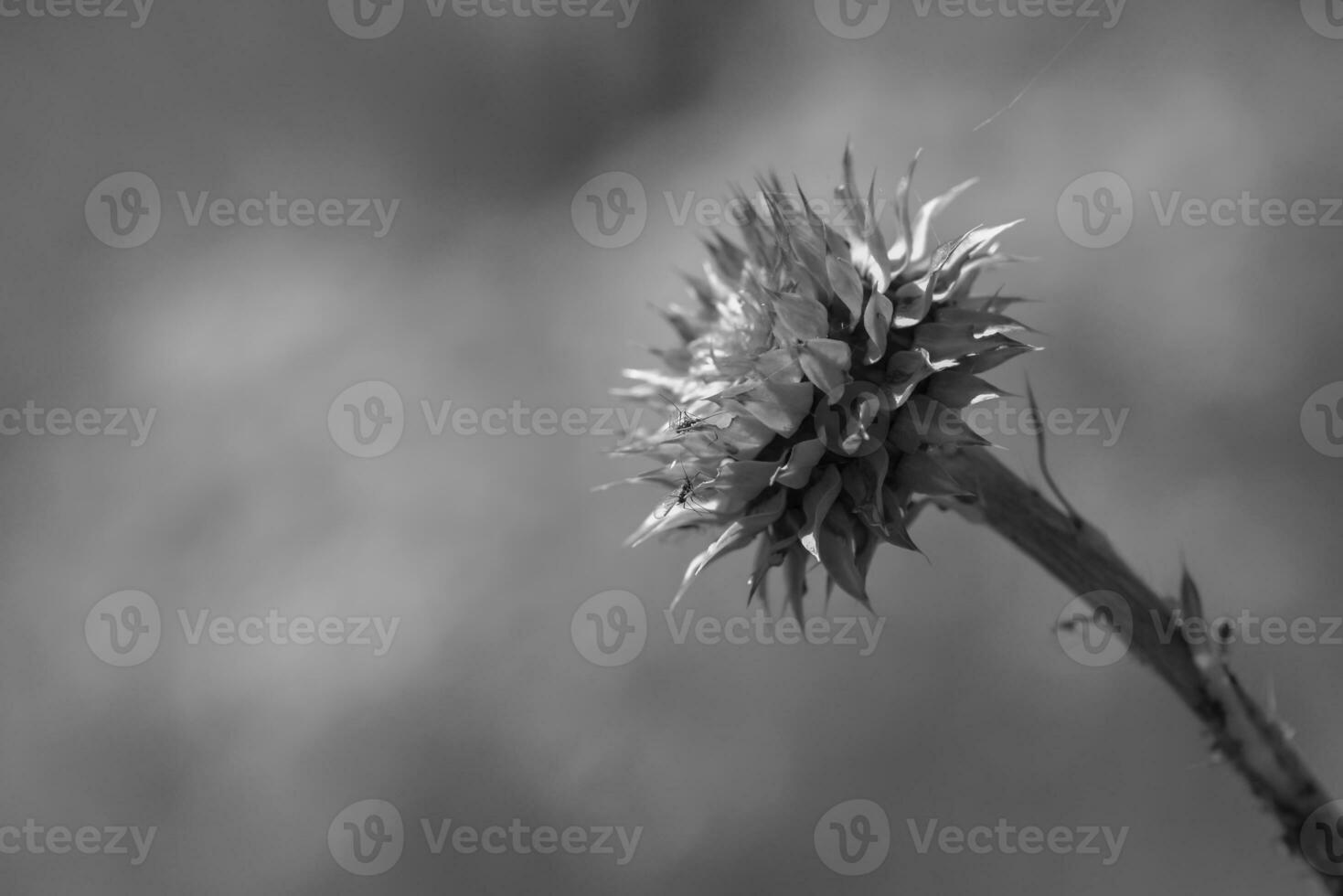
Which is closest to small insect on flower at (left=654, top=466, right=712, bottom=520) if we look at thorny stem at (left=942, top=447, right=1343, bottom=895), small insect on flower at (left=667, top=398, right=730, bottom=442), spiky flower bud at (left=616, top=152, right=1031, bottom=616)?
spiky flower bud at (left=616, top=152, right=1031, bottom=616)

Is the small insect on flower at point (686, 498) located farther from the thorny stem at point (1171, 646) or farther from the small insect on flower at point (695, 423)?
the thorny stem at point (1171, 646)

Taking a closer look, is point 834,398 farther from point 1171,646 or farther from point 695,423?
point 1171,646

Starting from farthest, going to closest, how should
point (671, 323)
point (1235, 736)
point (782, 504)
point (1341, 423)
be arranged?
point (1341, 423) → point (671, 323) → point (782, 504) → point (1235, 736)

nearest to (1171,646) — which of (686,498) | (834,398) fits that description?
(834,398)

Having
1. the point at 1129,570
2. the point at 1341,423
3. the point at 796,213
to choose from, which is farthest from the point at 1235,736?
the point at 1341,423

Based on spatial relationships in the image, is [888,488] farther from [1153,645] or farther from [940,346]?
[1153,645]

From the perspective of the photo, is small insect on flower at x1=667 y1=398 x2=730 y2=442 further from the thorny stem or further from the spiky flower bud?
the thorny stem
